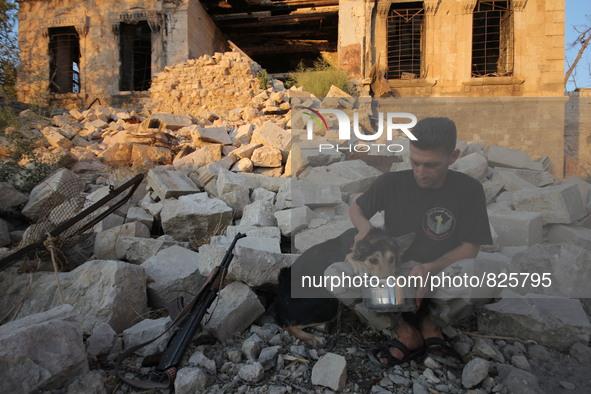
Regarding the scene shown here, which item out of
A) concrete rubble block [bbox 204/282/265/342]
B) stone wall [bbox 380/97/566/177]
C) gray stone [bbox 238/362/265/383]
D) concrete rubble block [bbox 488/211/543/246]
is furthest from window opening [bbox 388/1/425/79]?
gray stone [bbox 238/362/265/383]

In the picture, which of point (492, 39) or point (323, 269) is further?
point (492, 39)

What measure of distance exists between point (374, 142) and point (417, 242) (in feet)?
2.55

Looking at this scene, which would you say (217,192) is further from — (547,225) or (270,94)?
(270,94)

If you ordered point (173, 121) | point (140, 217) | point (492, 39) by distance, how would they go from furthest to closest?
point (492, 39) → point (173, 121) → point (140, 217)

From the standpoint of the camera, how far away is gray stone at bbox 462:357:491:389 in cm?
203

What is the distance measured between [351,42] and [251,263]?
32.0 feet

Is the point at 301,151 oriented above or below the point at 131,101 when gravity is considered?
below

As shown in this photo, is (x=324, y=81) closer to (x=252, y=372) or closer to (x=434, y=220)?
(x=434, y=220)

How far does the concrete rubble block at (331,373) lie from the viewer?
78.5 inches

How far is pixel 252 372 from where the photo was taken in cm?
205

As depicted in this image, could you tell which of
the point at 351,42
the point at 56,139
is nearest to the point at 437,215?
the point at 56,139

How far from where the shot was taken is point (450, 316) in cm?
234

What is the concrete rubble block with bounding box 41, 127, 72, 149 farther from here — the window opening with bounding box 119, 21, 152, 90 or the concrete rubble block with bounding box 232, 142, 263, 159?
the window opening with bounding box 119, 21, 152, 90

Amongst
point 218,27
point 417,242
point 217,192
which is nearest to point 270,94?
point 217,192
